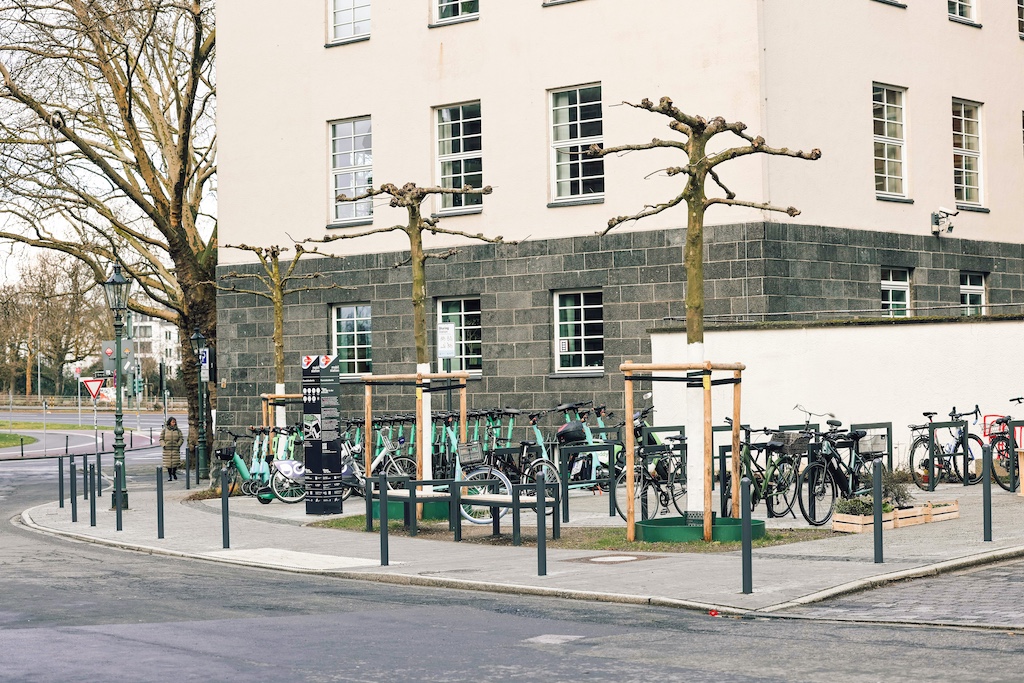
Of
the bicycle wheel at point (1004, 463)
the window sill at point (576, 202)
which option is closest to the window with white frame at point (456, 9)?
the window sill at point (576, 202)

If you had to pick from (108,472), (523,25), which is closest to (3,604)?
Result: (523,25)

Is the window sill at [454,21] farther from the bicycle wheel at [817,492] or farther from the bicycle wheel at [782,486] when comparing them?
the bicycle wheel at [817,492]

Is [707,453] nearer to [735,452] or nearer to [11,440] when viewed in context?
[735,452]

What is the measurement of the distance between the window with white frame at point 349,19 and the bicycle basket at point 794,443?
15894 millimetres

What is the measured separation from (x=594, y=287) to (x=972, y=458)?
7801mm

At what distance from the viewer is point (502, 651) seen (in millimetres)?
9594

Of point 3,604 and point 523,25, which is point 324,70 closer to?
point 523,25

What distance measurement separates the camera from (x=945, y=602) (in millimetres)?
11203

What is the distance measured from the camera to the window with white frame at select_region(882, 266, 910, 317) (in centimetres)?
2686

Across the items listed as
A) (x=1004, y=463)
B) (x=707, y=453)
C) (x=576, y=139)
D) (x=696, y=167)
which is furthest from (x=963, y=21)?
(x=707, y=453)

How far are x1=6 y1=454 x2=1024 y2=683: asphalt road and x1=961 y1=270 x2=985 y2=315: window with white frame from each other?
17473 millimetres

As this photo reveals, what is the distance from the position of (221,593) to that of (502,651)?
4.47 metres

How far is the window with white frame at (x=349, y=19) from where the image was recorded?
29984mm

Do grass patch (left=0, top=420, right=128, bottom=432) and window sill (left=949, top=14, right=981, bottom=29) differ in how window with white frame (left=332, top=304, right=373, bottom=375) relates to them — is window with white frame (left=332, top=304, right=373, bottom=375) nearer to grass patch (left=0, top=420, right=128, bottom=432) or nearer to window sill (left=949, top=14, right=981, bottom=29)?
window sill (left=949, top=14, right=981, bottom=29)
